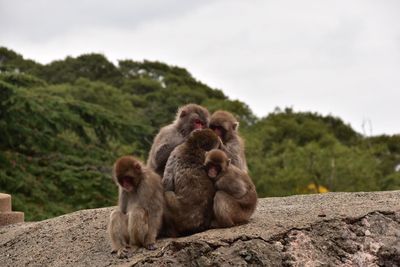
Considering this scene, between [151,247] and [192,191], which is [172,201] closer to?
[192,191]

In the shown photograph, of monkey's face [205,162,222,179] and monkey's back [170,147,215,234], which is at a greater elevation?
monkey's face [205,162,222,179]

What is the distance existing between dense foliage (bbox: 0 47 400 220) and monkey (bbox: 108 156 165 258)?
10.0m

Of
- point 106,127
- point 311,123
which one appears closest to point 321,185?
point 311,123

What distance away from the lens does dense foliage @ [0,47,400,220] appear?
2019 cm

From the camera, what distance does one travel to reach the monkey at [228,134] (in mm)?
9602

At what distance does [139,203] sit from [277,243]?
4.43 ft

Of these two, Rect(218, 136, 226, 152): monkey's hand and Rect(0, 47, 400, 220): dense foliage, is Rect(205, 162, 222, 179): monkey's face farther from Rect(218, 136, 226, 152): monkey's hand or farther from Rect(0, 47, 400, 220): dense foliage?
Rect(0, 47, 400, 220): dense foliage

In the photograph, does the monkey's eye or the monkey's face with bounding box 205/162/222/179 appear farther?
the monkey's eye

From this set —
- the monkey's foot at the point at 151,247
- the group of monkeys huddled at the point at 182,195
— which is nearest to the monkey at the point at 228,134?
the group of monkeys huddled at the point at 182,195

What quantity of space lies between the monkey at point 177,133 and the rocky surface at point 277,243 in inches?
39.8

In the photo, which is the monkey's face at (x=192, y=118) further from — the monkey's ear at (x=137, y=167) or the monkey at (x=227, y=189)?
Answer: the monkey's ear at (x=137, y=167)

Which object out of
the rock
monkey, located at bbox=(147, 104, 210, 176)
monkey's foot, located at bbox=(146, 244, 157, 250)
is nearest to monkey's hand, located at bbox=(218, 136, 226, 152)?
monkey, located at bbox=(147, 104, 210, 176)

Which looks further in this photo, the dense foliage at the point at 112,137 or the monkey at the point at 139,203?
the dense foliage at the point at 112,137

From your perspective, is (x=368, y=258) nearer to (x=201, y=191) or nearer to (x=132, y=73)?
(x=201, y=191)
